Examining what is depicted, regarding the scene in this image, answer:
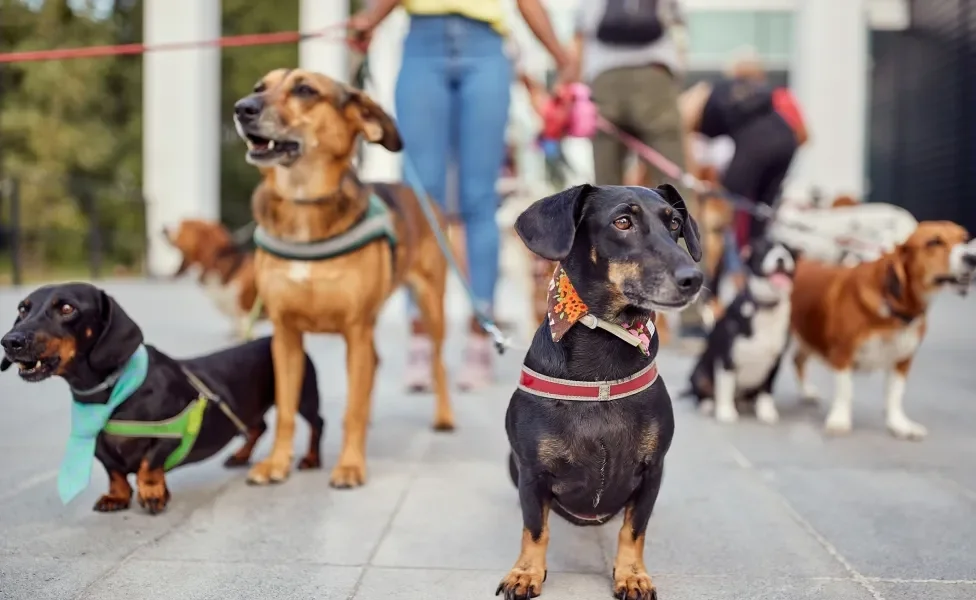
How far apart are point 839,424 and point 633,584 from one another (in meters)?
2.23

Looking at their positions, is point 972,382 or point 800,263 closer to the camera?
point 800,263

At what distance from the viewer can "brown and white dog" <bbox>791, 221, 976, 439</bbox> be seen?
3607 millimetres

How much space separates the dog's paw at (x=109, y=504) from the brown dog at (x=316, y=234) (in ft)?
1.54

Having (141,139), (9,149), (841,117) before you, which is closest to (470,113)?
(841,117)

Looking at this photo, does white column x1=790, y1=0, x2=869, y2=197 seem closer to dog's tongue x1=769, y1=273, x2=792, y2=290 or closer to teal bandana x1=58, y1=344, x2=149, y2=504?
dog's tongue x1=769, y1=273, x2=792, y2=290

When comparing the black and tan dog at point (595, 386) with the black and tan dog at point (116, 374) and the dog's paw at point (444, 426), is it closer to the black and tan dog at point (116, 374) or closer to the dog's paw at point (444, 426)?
the black and tan dog at point (116, 374)

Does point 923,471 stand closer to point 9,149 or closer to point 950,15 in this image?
point 950,15

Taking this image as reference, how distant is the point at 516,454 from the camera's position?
219 centimetres

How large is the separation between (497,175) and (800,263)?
1.63m

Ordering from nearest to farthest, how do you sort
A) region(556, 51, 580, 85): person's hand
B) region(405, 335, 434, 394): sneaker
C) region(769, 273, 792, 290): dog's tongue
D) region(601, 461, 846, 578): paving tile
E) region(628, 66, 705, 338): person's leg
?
region(601, 461, 846, 578): paving tile, region(769, 273, 792, 290): dog's tongue, region(556, 51, 580, 85): person's hand, region(405, 335, 434, 394): sneaker, region(628, 66, 705, 338): person's leg

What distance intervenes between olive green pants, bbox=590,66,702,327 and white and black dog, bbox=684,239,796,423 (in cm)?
140

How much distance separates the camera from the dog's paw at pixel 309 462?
10.9ft

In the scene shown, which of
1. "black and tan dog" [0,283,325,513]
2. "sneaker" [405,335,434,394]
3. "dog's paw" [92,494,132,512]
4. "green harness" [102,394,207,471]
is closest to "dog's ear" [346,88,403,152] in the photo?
"black and tan dog" [0,283,325,513]

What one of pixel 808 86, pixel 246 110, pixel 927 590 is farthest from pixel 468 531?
pixel 808 86
